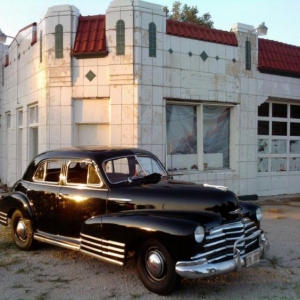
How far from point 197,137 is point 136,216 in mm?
6062

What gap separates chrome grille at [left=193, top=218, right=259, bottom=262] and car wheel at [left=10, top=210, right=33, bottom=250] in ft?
10.1

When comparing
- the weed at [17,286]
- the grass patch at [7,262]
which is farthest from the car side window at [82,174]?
the weed at [17,286]

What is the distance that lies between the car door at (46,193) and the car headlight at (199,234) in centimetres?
236

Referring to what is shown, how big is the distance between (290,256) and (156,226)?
8.74 ft

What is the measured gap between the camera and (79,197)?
18.4ft

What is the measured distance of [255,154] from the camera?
37.2 ft

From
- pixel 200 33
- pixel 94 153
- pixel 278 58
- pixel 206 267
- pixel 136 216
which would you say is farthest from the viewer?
pixel 278 58

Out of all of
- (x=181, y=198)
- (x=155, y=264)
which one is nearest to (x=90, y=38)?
(x=181, y=198)

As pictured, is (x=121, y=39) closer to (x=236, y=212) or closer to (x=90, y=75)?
(x=90, y=75)

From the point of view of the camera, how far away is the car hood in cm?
490

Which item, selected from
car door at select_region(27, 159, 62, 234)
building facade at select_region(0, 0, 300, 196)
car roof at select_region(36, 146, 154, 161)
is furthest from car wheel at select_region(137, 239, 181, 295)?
building facade at select_region(0, 0, 300, 196)

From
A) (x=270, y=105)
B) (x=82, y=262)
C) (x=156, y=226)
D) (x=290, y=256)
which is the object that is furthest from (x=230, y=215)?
(x=270, y=105)

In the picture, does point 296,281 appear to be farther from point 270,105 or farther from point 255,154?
point 270,105

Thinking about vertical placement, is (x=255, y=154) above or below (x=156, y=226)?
above
